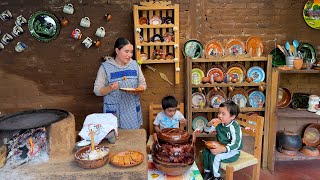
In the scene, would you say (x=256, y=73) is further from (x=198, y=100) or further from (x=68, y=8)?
(x=68, y=8)

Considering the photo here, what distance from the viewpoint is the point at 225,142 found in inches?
91.7

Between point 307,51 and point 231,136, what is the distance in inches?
63.6

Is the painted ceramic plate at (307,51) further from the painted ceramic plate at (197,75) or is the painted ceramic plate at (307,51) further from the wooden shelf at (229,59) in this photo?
the painted ceramic plate at (197,75)

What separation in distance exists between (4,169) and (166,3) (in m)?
2.11

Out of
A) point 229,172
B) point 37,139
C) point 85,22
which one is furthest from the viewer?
point 85,22

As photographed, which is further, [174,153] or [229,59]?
[229,59]

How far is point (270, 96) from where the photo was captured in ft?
9.56

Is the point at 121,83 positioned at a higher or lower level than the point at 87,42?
lower

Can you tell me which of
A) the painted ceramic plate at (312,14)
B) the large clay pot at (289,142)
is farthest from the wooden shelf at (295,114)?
the painted ceramic plate at (312,14)

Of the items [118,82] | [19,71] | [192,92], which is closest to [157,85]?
[192,92]

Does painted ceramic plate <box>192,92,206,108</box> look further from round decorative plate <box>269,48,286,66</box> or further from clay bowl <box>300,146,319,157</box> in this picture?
clay bowl <box>300,146,319,157</box>

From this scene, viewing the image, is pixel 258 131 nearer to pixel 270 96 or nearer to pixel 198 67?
pixel 270 96

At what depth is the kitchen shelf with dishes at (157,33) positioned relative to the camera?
288 centimetres

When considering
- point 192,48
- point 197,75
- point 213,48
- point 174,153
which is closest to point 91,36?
point 192,48
